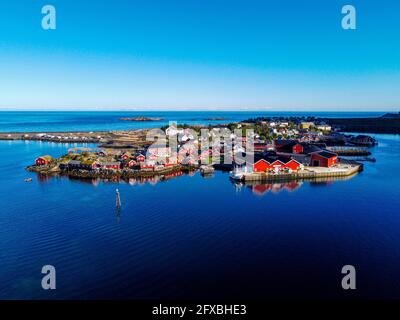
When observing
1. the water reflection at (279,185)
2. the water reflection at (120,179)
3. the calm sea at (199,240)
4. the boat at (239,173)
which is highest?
the boat at (239,173)

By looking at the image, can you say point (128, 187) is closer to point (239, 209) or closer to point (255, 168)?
point (239, 209)

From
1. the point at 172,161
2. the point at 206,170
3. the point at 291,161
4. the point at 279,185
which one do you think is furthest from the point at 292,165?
the point at 172,161

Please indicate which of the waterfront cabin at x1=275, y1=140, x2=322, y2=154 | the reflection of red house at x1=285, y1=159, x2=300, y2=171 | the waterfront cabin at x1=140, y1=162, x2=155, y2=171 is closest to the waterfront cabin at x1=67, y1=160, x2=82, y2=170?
the waterfront cabin at x1=140, y1=162, x2=155, y2=171

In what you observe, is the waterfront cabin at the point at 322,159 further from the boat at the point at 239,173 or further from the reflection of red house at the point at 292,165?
the boat at the point at 239,173

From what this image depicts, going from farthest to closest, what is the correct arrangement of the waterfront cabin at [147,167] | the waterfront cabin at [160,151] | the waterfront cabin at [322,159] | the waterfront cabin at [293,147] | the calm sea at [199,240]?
the waterfront cabin at [293,147], the waterfront cabin at [160,151], the waterfront cabin at [322,159], the waterfront cabin at [147,167], the calm sea at [199,240]

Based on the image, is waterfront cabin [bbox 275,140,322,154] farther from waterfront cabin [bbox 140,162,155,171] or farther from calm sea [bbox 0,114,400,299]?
waterfront cabin [bbox 140,162,155,171]

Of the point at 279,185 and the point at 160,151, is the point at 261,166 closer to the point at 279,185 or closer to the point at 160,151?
the point at 279,185

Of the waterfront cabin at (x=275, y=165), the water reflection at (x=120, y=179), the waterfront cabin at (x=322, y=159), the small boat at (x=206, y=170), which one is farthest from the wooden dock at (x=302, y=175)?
the water reflection at (x=120, y=179)

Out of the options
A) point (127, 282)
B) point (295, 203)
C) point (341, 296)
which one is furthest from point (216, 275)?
point (295, 203)
